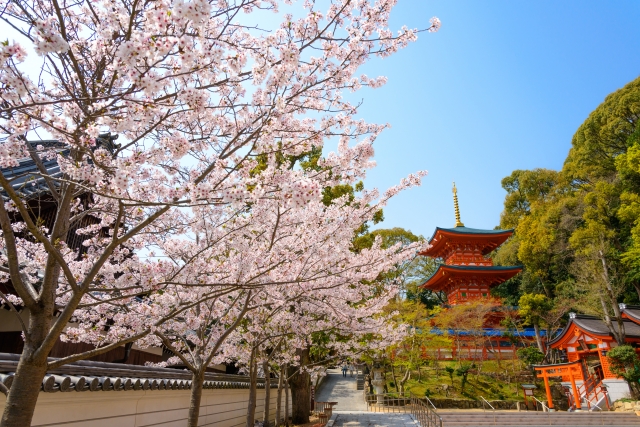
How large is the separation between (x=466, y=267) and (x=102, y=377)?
27.3 m

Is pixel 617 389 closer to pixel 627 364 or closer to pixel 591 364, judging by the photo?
pixel 627 364

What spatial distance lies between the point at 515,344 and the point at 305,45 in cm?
2759

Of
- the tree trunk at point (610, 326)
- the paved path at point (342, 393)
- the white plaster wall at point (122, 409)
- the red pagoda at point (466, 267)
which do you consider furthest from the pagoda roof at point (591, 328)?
the white plaster wall at point (122, 409)

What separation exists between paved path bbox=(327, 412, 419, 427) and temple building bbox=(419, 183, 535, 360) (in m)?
9.46

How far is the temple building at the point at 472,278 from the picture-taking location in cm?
2423

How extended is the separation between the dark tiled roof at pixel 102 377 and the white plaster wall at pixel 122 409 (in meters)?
0.14

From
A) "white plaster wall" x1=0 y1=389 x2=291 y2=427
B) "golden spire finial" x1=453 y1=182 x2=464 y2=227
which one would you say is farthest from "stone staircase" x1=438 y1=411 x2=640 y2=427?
"golden spire finial" x1=453 y1=182 x2=464 y2=227

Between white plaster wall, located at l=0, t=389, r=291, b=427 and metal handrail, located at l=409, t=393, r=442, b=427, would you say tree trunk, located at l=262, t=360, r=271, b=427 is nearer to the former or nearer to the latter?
white plaster wall, located at l=0, t=389, r=291, b=427


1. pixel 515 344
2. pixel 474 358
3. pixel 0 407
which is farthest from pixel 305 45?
pixel 515 344

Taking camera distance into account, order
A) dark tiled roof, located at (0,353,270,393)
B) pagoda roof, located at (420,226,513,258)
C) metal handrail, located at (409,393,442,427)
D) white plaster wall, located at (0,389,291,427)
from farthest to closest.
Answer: pagoda roof, located at (420,226,513,258), metal handrail, located at (409,393,442,427), white plaster wall, located at (0,389,291,427), dark tiled roof, located at (0,353,270,393)

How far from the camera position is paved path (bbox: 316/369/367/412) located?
20244mm

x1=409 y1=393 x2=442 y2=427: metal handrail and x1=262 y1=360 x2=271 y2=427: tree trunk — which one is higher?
x1=262 y1=360 x2=271 y2=427: tree trunk

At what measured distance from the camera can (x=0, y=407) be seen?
3619 millimetres

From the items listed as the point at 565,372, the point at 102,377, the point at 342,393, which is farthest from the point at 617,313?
the point at 102,377
